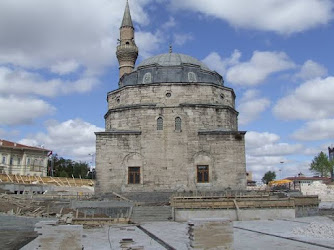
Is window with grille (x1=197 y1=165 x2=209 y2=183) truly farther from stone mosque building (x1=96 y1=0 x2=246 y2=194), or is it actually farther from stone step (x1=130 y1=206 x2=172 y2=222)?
stone step (x1=130 y1=206 x2=172 y2=222)

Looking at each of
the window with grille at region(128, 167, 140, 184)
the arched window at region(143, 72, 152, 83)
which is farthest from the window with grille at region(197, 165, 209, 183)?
the arched window at region(143, 72, 152, 83)

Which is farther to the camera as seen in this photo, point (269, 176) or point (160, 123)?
point (269, 176)

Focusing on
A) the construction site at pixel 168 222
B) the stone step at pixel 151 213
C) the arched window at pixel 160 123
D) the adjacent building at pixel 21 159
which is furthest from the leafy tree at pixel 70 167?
the stone step at pixel 151 213

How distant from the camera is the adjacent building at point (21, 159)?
49969mm

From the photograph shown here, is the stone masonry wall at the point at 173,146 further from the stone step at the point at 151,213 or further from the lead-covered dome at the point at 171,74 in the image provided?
the stone step at the point at 151,213

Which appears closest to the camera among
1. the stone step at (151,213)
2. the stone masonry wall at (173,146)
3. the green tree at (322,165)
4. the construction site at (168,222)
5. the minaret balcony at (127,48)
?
the construction site at (168,222)

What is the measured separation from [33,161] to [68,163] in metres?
16.1

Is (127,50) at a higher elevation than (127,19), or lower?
lower

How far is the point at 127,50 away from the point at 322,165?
45567 mm

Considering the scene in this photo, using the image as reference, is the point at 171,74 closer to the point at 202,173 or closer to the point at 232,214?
the point at 202,173

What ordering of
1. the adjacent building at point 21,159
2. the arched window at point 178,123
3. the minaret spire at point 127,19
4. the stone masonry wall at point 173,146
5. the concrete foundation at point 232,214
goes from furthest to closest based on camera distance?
1. the adjacent building at point 21,159
2. the minaret spire at point 127,19
3. the arched window at point 178,123
4. the stone masonry wall at point 173,146
5. the concrete foundation at point 232,214

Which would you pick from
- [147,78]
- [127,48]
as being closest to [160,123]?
[147,78]

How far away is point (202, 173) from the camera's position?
2408cm

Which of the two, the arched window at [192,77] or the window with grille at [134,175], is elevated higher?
the arched window at [192,77]
